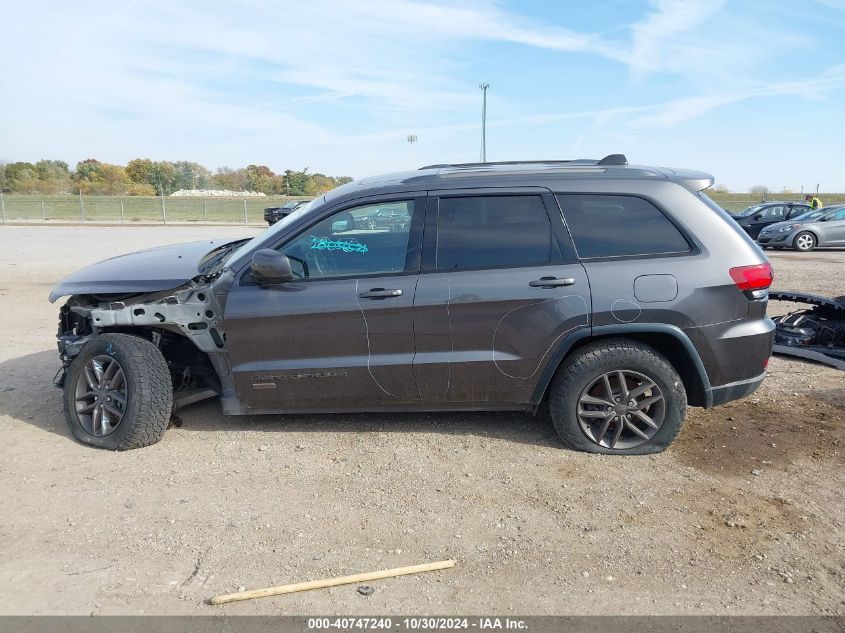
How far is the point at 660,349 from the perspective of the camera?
13.9 feet

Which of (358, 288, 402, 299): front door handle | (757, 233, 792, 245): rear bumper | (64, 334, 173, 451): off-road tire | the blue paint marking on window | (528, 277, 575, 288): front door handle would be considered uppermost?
the blue paint marking on window

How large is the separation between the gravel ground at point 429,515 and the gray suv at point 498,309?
0.33 meters

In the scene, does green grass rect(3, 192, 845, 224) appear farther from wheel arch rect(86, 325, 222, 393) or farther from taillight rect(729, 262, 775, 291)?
taillight rect(729, 262, 775, 291)

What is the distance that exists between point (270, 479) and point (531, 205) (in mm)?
2366

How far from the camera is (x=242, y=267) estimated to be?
4.25 m

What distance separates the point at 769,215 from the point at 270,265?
71.4 feet

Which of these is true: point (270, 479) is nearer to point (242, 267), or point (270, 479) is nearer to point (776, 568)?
point (242, 267)

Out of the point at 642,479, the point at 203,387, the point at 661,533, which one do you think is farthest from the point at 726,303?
the point at 203,387

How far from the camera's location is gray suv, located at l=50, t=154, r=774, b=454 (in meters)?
4.03

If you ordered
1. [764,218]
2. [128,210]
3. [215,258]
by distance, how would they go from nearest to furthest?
[215,258], [764,218], [128,210]

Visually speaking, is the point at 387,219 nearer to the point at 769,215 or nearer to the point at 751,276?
the point at 751,276

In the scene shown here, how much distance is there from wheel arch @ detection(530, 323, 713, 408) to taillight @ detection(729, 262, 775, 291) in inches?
19.0

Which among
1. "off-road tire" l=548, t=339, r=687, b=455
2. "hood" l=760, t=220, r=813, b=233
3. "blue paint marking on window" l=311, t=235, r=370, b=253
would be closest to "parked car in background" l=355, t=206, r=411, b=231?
"blue paint marking on window" l=311, t=235, r=370, b=253

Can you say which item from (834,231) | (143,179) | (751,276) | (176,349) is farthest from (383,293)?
(143,179)
